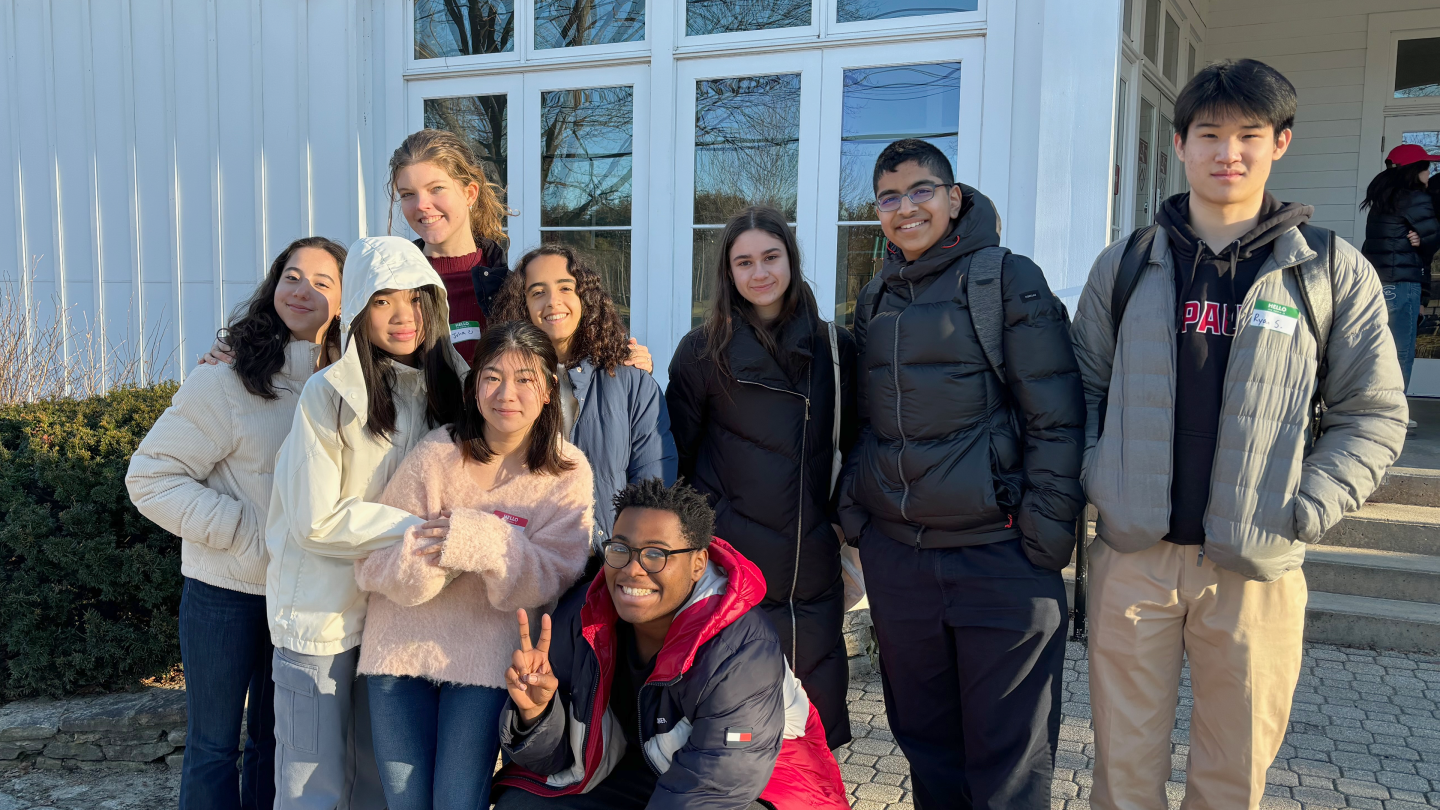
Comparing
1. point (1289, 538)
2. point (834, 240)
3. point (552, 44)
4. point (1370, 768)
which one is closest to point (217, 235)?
point (552, 44)

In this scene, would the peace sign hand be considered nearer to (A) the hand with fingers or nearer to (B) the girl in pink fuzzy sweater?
(B) the girl in pink fuzzy sweater

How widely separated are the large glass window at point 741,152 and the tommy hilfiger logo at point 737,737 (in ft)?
13.0

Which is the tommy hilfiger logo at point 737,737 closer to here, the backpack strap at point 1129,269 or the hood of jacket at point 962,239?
the hood of jacket at point 962,239

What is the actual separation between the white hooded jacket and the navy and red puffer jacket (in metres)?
0.55

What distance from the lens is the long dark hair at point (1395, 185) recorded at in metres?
6.96

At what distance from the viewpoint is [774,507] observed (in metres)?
2.90

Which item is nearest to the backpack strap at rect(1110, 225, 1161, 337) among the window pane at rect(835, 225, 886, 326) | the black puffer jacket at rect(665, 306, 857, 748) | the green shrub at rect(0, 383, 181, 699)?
the black puffer jacket at rect(665, 306, 857, 748)

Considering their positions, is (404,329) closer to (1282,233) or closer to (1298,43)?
(1282,233)

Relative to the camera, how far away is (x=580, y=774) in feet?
7.97

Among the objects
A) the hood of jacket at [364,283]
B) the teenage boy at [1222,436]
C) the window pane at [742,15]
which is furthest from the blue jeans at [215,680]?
the window pane at [742,15]

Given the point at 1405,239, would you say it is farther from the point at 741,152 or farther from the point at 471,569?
the point at 471,569

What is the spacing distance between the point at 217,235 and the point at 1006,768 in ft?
21.8

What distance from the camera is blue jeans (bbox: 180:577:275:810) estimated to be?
2.73 m

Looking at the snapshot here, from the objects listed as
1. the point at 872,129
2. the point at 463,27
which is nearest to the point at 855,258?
the point at 872,129
